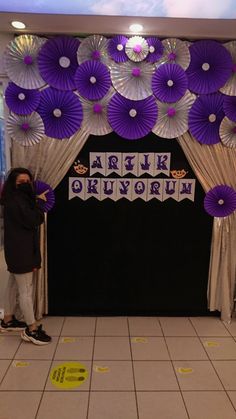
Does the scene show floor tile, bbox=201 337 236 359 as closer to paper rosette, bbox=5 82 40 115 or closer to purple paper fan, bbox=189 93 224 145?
purple paper fan, bbox=189 93 224 145

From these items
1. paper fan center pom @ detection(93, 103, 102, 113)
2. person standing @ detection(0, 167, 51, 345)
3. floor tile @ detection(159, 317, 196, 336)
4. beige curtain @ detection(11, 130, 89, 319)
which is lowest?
floor tile @ detection(159, 317, 196, 336)

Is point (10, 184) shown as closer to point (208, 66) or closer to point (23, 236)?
point (23, 236)

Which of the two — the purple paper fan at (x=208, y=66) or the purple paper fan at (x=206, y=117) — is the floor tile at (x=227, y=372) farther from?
the purple paper fan at (x=208, y=66)

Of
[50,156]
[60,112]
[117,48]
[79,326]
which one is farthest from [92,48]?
[79,326]

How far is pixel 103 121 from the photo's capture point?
2.87 m

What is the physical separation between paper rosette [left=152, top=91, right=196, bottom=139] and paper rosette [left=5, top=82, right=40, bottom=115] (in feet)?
3.52

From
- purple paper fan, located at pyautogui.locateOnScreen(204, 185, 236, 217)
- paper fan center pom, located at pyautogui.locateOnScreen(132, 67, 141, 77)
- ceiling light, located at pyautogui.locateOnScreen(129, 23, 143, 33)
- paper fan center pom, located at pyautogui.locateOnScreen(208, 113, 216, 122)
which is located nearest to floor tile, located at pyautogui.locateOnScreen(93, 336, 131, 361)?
purple paper fan, located at pyautogui.locateOnScreen(204, 185, 236, 217)

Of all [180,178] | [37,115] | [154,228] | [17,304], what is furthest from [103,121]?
[17,304]

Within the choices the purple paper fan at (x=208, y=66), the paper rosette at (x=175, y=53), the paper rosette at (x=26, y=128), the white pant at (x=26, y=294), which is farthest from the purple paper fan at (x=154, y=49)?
the white pant at (x=26, y=294)

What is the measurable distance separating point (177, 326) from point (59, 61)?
2.58m

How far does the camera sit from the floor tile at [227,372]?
7.35 feet

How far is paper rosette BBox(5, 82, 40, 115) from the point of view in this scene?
2.80 meters

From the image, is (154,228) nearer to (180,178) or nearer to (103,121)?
(180,178)

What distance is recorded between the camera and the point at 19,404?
79.5 inches
